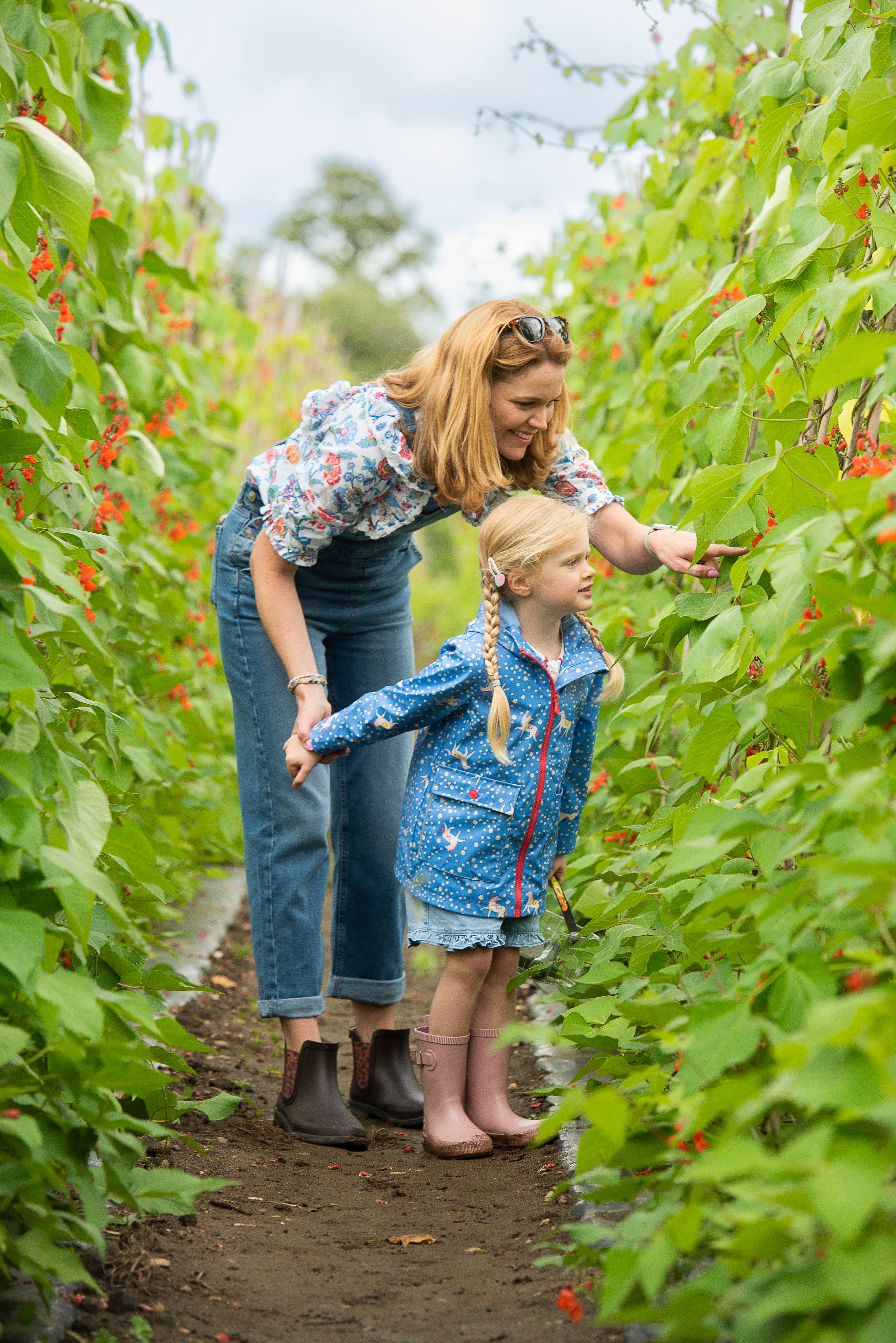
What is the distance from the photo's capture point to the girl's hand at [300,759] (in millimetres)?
2172

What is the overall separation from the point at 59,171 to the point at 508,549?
39.7 inches

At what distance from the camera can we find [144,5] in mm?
2648

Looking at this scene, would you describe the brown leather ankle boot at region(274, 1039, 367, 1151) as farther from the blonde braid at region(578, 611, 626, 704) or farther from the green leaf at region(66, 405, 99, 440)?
the green leaf at region(66, 405, 99, 440)

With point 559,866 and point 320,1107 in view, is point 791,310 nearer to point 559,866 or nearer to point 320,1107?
point 559,866

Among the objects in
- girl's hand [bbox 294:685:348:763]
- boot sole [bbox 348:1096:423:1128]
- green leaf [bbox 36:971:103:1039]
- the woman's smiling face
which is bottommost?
boot sole [bbox 348:1096:423:1128]

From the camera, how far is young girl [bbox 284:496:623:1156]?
2174mm

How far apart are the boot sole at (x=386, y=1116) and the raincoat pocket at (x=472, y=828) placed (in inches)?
23.4

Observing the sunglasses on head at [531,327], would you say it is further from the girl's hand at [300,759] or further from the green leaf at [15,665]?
the green leaf at [15,665]

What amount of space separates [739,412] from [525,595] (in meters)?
0.60

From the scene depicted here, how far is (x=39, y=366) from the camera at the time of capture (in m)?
1.51

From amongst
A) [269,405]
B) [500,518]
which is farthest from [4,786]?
[269,405]

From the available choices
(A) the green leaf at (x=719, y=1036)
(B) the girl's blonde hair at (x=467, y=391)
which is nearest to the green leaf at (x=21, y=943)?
(A) the green leaf at (x=719, y=1036)

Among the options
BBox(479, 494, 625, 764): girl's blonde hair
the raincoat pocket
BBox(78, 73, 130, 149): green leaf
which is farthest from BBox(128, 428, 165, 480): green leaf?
the raincoat pocket

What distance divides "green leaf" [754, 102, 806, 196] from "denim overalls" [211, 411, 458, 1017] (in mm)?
732
